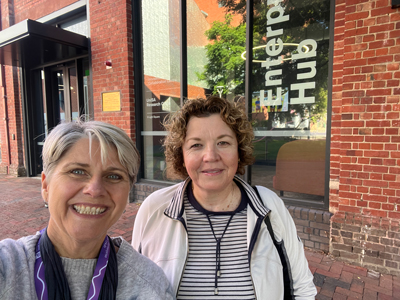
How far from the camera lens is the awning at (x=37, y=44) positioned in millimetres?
4461

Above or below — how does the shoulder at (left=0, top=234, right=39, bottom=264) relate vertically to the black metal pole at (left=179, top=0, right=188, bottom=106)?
below

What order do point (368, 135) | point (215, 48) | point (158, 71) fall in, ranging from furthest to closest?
point (158, 71) < point (215, 48) < point (368, 135)

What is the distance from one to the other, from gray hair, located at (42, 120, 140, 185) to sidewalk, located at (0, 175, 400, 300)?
7.76 ft

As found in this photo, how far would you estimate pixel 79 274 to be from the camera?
992 mm

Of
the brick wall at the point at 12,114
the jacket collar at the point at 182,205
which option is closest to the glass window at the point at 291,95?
the jacket collar at the point at 182,205

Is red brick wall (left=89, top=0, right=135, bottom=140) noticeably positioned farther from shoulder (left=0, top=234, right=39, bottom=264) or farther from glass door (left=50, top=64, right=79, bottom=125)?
shoulder (left=0, top=234, right=39, bottom=264)

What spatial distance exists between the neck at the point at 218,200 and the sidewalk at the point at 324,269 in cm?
163

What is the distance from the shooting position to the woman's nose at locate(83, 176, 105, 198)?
3.22 ft

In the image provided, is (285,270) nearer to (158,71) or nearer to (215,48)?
(215,48)

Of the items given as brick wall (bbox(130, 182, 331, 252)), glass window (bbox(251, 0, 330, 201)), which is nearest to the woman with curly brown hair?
brick wall (bbox(130, 182, 331, 252))

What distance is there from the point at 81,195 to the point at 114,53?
15.6ft

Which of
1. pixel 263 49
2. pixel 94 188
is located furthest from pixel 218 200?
pixel 263 49

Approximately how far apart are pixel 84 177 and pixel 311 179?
322cm

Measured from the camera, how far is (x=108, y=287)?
3.18ft
